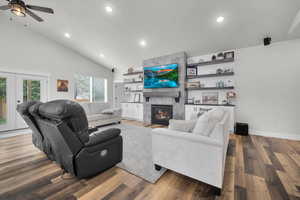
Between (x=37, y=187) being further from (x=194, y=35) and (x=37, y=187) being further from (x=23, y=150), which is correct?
(x=194, y=35)

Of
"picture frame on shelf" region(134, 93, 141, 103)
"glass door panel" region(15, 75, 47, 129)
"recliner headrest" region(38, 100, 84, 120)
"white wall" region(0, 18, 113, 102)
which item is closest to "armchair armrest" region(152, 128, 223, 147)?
"recliner headrest" region(38, 100, 84, 120)

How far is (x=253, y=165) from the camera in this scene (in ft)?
6.47

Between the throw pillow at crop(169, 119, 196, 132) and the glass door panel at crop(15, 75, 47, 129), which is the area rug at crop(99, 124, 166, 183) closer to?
the throw pillow at crop(169, 119, 196, 132)

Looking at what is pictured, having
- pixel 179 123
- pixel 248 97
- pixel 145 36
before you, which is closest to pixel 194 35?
pixel 145 36

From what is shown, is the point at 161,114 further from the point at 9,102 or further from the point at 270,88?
the point at 9,102

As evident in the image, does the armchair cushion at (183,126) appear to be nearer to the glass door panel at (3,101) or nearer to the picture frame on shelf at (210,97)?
the picture frame on shelf at (210,97)

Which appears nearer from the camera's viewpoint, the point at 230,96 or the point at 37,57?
the point at 230,96

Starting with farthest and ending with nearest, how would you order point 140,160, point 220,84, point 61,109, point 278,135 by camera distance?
1. point 220,84
2. point 278,135
3. point 140,160
4. point 61,109

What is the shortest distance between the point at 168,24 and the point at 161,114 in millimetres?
3203

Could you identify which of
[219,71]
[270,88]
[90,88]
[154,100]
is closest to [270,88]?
[270,88]

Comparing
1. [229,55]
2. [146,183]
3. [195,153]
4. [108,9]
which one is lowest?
[146,183]

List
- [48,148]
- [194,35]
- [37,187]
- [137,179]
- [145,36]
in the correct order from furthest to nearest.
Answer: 1. [145,36]
2. [194,35]
3. [48,148]
4. [137,179]
5. [37,187]

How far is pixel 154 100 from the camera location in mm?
5152

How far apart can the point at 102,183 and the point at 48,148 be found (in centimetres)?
118
